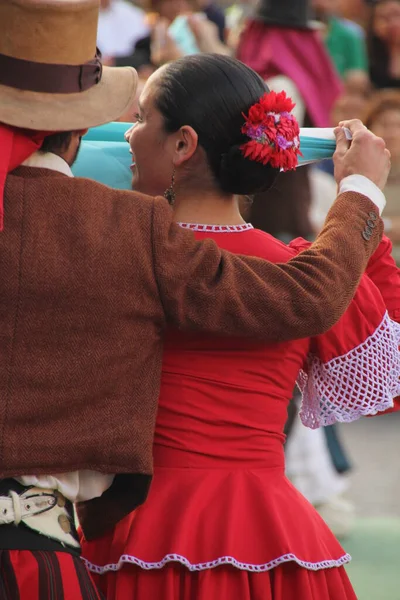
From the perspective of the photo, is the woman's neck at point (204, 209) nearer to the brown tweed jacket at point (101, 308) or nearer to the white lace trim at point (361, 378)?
the brown tweed jacket at point (101, 308)

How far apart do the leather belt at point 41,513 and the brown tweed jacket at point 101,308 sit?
6 cm

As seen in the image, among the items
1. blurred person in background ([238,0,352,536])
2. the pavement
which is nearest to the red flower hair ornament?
blurred person in background ([238,0,352,536])

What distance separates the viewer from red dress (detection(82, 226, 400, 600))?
7.34 feet

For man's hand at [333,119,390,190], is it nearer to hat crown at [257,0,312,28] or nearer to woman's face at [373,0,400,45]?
hat crown at [257,0,312,28]

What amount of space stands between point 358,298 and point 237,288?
41 cm

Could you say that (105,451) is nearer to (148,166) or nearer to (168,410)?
(168,410)

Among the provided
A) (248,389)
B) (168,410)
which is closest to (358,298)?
(248,389)

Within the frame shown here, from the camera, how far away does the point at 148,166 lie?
92.9 inches

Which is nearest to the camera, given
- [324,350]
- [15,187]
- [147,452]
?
[15,187]

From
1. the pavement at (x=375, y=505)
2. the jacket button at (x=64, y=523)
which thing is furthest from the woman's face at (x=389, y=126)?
the jacket button at (x=64, y=523)

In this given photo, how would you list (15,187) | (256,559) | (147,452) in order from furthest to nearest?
(256,559) → (147,452) → (15,187)

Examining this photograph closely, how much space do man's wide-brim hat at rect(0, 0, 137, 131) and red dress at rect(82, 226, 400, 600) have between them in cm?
39

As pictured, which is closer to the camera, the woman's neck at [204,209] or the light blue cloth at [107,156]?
the woman's neck at [204,209]

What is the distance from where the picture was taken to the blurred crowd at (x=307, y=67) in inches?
201
